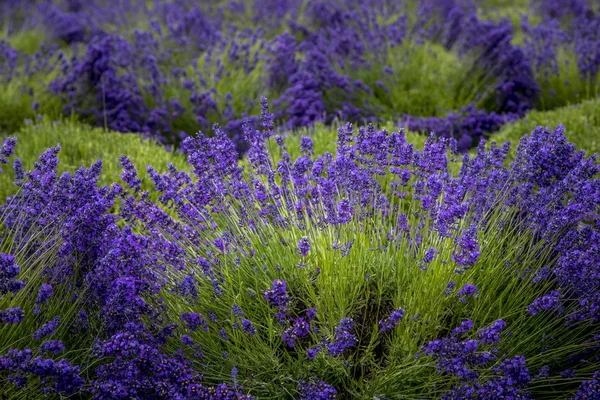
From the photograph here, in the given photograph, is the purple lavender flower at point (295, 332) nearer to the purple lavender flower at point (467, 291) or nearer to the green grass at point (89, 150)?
the purple lavender flower at point (467, 291)

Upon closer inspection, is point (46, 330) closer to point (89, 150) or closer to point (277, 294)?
point (277, 294)

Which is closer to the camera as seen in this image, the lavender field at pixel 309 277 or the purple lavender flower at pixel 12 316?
the purple lavender flower at pixel 12 316

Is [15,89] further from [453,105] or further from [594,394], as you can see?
[594,394]

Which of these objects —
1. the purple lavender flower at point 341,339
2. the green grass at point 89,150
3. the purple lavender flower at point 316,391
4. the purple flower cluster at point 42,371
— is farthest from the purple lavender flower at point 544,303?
the green grass at point 89,150

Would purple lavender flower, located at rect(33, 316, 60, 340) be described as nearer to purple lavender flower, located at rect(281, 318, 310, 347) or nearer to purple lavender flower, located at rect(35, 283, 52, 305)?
purple lavender flower, located at rect(35, 283, 52, 305)

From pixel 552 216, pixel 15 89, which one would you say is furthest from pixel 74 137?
pixel 552 216

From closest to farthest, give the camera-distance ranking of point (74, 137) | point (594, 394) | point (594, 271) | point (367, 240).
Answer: point (594, 394)
point (594, 271)
point (367, 240)
point (74, 137)

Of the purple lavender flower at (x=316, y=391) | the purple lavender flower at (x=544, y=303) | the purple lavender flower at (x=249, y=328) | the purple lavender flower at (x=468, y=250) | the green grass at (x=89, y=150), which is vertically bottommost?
the green grass at (x=89, y=150)
